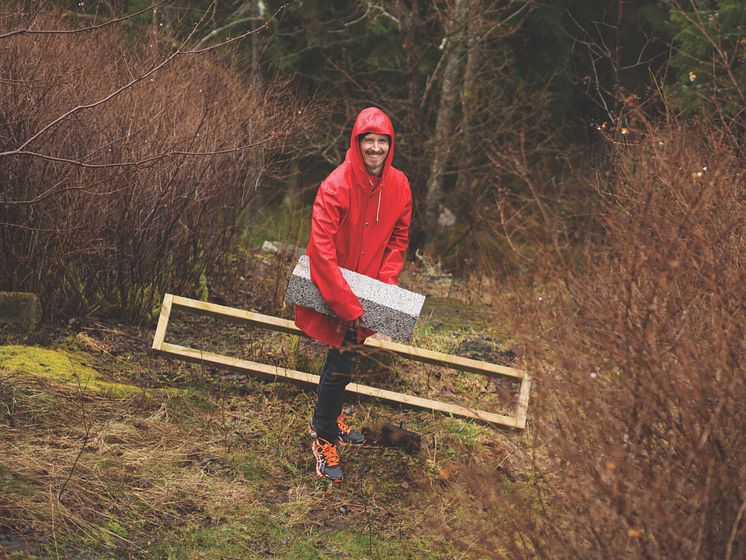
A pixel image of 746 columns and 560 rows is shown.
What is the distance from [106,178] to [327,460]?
2512 millimetres

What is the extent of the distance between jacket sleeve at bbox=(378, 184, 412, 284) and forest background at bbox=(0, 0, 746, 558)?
66 centimetres

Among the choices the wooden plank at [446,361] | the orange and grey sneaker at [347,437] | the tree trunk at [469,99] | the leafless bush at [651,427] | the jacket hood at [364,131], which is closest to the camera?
the leafless bush at [651,427]

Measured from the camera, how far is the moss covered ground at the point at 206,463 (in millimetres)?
3727

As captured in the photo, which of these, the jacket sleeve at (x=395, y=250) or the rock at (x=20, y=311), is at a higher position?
the jacket sleeve at (x=395, y=250)

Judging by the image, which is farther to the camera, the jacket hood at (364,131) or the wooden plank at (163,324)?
the wooden plank at (163,324)

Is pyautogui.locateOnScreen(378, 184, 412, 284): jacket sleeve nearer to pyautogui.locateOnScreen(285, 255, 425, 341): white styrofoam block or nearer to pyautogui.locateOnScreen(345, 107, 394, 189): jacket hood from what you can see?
pyautogui.locateOnScreen(285, 255, 425, 341): white styrofoam block

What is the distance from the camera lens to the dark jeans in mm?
4586

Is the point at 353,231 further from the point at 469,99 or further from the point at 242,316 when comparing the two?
the point at 469,99

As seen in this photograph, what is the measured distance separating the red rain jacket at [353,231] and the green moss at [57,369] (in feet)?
4.41

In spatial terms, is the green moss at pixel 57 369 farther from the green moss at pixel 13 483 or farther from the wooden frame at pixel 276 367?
the green moss at pixel 13 483

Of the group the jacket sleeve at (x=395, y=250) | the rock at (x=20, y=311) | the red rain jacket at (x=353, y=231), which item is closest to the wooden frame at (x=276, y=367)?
the jacket sleeve at (x=395, y=250)

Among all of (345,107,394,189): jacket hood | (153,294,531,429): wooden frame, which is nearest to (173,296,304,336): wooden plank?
(153,294,531,429): wooden frame

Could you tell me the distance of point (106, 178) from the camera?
18.7 ft

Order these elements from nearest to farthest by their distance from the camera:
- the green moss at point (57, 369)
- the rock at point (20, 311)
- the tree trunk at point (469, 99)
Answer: the green moss at point (57, 369) → the rock at point (20, 311) → the tree trunk at point (469, 99)
